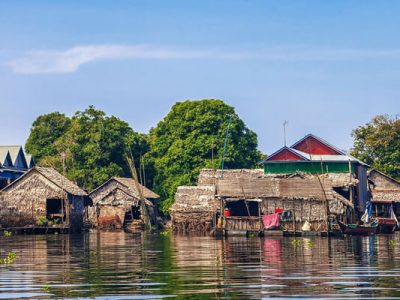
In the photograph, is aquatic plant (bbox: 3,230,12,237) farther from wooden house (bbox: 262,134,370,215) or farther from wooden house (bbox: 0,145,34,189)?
wooden house (bbox: 262,134,370,215)

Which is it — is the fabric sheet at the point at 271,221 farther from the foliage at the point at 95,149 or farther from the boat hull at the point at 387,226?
the foliage at the point at 95,149

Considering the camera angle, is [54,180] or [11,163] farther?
[11,163]

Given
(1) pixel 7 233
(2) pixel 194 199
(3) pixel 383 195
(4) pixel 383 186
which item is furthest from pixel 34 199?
(4) pixel 383 186

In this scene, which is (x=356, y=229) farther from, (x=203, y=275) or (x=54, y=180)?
(x=203, y=275)

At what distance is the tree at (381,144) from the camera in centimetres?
7412

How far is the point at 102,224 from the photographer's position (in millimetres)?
68188

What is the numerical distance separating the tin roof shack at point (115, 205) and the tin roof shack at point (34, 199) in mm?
8743

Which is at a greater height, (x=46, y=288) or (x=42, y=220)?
(x=42, y=220)

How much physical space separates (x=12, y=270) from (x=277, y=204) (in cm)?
3165

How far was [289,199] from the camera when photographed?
52.8 metres

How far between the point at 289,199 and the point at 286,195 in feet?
1.33

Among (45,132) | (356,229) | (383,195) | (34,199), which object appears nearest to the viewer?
(356,229)

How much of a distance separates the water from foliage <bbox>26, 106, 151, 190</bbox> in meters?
41.2

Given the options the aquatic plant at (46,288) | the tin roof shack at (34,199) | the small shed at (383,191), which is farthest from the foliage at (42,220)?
the aquatic plant at (46,288)
